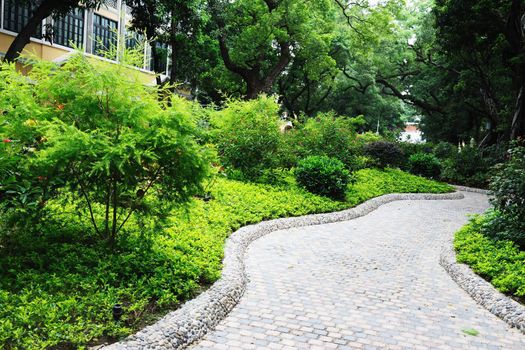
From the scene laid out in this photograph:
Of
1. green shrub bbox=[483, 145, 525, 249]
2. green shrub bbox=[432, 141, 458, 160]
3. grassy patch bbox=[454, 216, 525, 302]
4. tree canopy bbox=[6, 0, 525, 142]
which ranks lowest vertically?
grassy patch bbox=[454, 216, 525, 302]

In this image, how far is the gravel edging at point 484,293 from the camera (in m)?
5.39

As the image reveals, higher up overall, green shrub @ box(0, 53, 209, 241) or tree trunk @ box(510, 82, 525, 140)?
tree trunk @ box(510, 82, 525, 140)

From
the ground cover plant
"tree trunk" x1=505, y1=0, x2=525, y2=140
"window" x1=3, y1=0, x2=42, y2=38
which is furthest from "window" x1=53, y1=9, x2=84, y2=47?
the ground cover plant

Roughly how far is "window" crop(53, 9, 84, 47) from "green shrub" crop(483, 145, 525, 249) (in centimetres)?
2031

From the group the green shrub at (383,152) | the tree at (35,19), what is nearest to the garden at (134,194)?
the tree at (35,19)

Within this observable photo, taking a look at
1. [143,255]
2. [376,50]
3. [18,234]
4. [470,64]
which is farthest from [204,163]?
[376,50]

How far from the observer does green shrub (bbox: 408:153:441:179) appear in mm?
22266

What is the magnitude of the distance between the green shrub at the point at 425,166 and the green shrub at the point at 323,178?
33.9 feet

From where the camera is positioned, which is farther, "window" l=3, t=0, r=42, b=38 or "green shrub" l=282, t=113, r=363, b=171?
"window" l=3, t=0, r=42, b=38

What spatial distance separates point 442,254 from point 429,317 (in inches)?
127

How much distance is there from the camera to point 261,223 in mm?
9344

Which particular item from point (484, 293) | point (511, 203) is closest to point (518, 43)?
point (511, 203)

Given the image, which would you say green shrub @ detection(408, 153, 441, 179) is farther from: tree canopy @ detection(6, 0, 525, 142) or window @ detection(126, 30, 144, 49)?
window @ detection(126, 30, 144, 49)

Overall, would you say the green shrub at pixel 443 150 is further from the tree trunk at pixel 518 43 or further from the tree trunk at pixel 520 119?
the tree trunk at pixel 520 119
